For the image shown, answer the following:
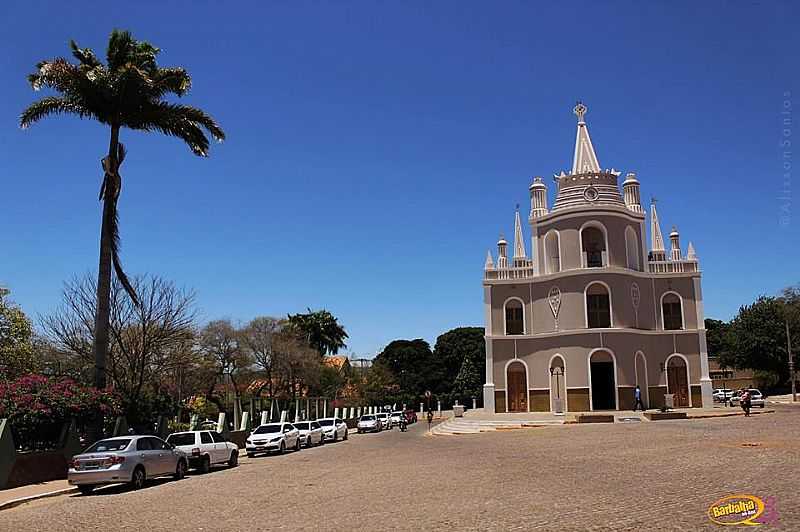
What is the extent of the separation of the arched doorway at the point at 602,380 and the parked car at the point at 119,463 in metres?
32.2

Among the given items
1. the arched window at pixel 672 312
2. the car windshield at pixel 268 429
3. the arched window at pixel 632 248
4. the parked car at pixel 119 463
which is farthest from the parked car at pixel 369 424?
the parked car at pixel 119 463

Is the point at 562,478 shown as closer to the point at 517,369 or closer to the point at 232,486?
the point at 232,486

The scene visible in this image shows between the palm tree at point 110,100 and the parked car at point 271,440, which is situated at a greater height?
the palm tree at point 110,100

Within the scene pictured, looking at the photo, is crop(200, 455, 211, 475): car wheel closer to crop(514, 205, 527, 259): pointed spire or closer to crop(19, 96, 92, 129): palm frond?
crop(19, 96, 92, 129): palm frond

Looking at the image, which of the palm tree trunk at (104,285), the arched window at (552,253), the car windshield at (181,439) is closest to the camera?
the car windshield at (181,439)

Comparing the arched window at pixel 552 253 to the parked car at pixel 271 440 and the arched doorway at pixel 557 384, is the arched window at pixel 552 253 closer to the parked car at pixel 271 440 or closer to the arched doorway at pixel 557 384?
the arched doorway at pixel 557 384

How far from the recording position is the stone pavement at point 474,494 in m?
10.5

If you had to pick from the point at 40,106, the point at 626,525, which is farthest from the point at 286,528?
the point at 40,106

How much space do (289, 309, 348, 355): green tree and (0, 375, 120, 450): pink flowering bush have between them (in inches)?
1840

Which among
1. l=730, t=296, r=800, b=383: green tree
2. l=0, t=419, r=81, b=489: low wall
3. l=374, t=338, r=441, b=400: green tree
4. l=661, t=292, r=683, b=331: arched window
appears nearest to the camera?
l=0, t=419, r=81, b=489: low wall

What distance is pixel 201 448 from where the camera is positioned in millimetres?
21859

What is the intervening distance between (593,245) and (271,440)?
26.6 m

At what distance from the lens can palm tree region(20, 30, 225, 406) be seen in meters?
23.0

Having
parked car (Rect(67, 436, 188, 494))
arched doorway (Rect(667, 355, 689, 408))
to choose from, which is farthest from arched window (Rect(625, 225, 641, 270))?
parked car (Rect(67, 436, 188, 494))
